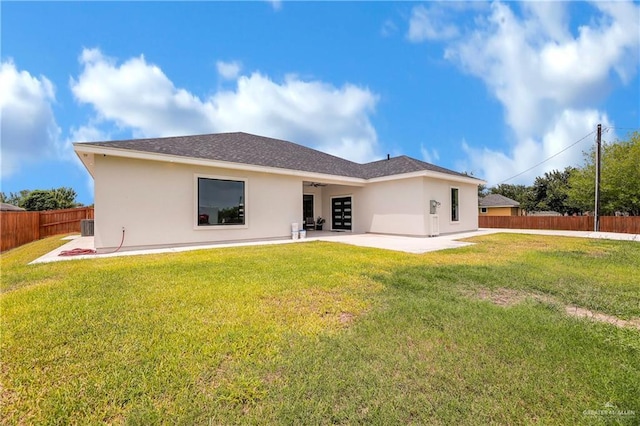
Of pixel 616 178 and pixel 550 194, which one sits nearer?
pixel 616 178

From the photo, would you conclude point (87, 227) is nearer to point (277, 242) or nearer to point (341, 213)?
point (277, 242)

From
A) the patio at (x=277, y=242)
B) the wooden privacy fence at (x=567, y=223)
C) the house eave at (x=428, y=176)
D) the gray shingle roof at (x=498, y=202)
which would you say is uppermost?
the house eave at (x=428, y=176)

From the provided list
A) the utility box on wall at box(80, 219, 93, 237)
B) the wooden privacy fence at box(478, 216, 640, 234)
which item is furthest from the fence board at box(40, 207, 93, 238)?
the wooden privacy fence at box(478, 216, 640, 234)

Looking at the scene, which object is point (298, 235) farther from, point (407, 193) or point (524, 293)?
point (524, 293)

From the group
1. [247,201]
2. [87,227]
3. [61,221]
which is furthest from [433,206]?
[61,221]

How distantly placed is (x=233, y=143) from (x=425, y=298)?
1171 cm

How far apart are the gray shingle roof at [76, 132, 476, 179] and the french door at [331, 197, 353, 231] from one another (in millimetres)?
1981

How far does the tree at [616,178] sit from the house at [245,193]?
48.2 feet

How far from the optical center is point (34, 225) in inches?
562

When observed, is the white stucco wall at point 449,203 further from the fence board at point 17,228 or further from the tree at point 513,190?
the tree at point 513,190

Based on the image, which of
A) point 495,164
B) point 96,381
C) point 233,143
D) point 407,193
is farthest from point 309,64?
point 495,164

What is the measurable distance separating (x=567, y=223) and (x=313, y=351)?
2295cm

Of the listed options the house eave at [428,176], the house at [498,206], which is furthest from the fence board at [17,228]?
the house at [498,206]

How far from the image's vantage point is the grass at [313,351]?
1896 mm
